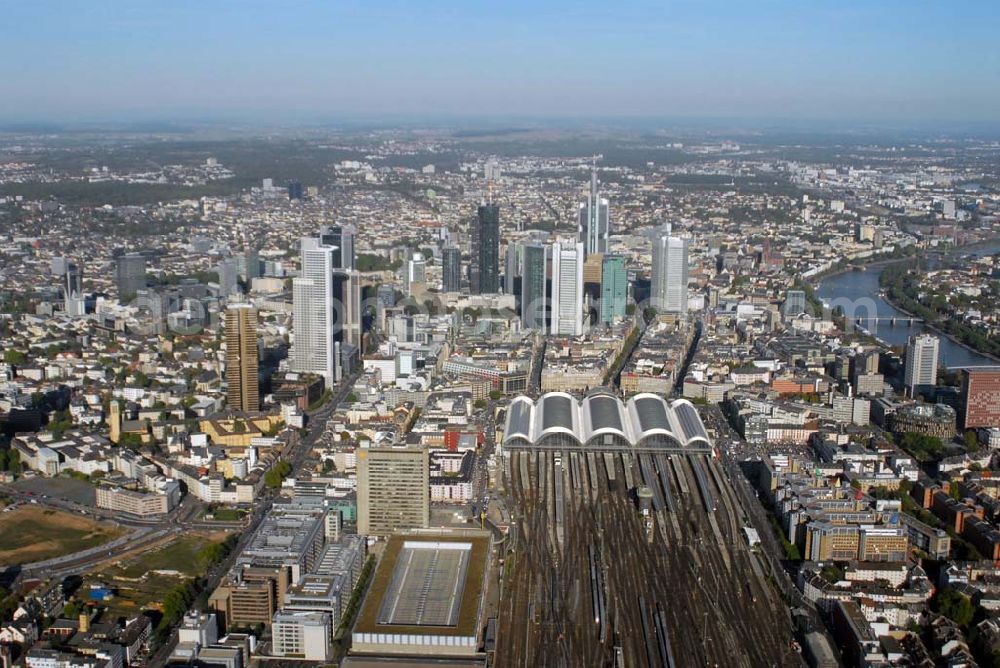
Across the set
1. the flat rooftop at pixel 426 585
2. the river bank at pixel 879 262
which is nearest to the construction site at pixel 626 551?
the flat rooftop at pixel 426 585

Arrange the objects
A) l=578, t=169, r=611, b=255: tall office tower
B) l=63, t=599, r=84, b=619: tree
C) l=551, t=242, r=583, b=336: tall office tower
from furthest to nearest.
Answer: l=578, t=169, r=611, b=255: tall office tower
l=551, t=242, r=583, b=336: tall office tower
l=63, t=599, r=84, b=619: tree

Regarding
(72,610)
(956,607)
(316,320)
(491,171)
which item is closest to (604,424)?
(956,607)

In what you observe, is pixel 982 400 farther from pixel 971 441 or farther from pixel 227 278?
pixel 227 278

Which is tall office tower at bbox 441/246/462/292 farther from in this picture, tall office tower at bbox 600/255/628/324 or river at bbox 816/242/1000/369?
river at bbox 816/242/1000/369

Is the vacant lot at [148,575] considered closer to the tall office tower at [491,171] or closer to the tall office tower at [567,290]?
the tall office tower at [567,290]

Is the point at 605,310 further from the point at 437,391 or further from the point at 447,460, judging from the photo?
the point at 447,460

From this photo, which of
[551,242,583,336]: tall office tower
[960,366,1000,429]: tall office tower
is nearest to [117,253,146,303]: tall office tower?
[551,242,583,336]: tall office tower

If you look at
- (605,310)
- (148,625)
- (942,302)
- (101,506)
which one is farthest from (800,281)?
(148,625)
